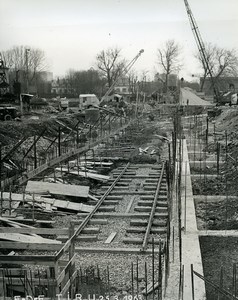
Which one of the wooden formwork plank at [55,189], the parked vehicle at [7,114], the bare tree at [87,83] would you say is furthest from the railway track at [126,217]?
the bare tree at [87,83]

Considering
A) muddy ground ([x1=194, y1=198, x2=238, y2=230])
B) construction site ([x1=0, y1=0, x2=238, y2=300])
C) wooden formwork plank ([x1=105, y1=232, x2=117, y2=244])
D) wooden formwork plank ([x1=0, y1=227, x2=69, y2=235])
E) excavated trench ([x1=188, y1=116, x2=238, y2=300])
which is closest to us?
construction site ([x1=0, y1=0, x2=238, y2=300])

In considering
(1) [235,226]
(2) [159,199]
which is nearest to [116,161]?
(2) [159,199]

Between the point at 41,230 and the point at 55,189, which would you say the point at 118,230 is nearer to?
the point at 55,189

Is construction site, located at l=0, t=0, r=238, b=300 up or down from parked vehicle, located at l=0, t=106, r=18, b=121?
down

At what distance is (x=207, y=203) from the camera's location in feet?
41.9

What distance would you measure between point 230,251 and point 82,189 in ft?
17.9

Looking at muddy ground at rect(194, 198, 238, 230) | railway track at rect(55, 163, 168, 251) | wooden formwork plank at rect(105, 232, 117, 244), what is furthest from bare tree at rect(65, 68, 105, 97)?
wooden formwork plank at rect(105, 232, 117, 244)

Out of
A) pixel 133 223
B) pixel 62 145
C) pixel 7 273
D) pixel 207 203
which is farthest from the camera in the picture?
pixel 62 145

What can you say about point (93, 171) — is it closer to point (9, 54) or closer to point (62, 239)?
point (62, 239)

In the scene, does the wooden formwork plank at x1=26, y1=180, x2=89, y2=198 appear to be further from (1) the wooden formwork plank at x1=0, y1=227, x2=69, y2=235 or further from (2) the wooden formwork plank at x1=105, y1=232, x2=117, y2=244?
(1) the wooden formwork plank at x1=0, y1=227, x2=69, y2=235

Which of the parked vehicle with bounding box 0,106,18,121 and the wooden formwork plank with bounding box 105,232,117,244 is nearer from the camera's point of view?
the wooden formwork plank with bounding box 105,232,117,244

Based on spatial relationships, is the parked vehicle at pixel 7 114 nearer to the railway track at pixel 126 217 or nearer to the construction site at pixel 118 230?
the construction site at pixel 118 230

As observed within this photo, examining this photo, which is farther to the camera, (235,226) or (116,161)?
(116,161)

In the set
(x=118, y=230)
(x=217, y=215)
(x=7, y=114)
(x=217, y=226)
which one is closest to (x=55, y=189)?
(x=118, y=230)
